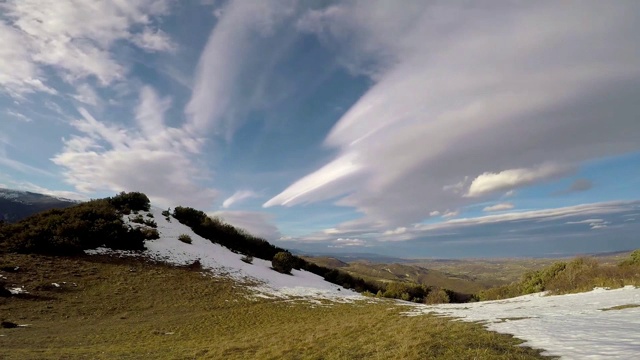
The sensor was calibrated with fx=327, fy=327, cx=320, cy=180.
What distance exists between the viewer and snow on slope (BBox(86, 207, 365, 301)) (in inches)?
1235

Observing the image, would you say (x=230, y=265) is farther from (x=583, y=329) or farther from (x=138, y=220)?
(x=583, y=329)

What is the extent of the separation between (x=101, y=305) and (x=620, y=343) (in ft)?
86.4

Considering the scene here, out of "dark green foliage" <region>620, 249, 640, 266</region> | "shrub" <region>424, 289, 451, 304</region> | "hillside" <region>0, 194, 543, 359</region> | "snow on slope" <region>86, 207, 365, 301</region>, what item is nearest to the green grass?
"hillside" <region>0, 194, 543, 359</region>

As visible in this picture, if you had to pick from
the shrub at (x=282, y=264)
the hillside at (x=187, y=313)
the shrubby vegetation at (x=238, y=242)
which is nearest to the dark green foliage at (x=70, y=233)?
the hillside at (x=187, y=313)

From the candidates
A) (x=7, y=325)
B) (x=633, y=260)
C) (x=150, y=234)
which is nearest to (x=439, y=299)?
(x=633, y=260)

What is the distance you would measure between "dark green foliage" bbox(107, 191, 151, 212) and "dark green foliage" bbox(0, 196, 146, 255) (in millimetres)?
3979

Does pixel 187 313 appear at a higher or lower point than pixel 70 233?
lower

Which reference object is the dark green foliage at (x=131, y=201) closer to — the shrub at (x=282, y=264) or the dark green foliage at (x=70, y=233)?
the dark green foliage at (x=70, y=233)

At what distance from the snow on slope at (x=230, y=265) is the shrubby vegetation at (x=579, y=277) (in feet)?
54.8

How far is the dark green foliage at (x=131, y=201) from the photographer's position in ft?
135

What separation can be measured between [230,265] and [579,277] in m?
32.0

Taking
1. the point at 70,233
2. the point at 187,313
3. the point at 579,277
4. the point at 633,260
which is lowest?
the point at 187,313

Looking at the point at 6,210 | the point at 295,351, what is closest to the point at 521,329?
the point at 295,351

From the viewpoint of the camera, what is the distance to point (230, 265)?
35.0 metres
